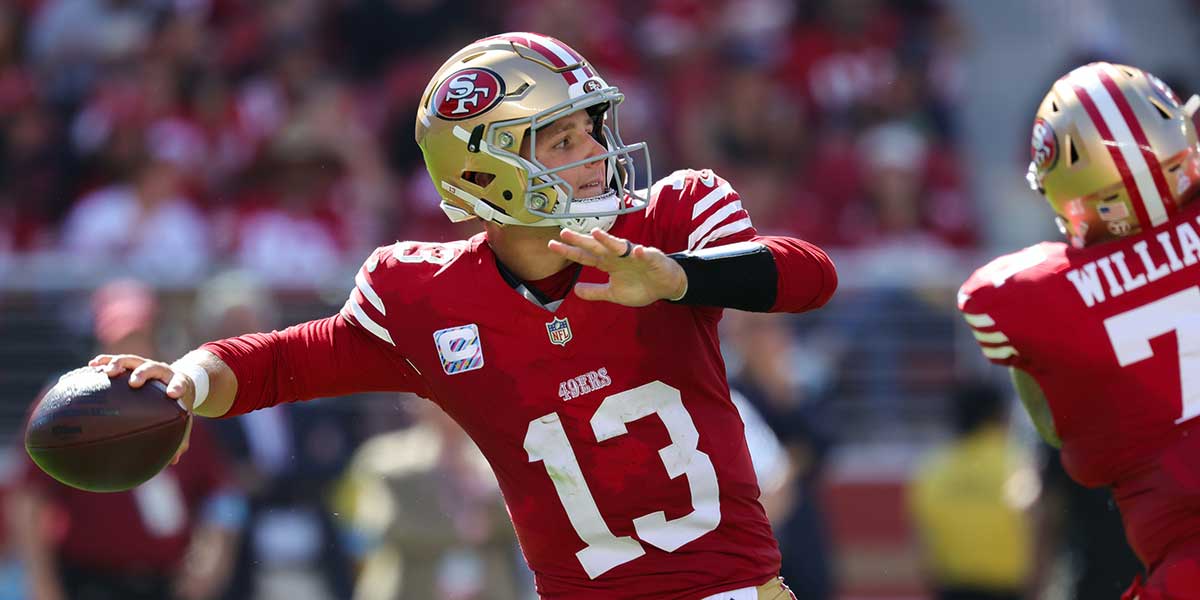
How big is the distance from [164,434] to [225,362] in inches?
8.6

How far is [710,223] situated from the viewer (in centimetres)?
335

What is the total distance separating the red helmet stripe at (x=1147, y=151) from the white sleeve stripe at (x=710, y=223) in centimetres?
100

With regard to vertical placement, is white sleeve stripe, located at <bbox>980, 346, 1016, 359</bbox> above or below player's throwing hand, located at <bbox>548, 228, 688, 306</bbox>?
below

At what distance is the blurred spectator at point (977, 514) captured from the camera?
7211mm

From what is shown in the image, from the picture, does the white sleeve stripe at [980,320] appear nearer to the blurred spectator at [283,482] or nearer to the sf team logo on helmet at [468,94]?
the sf team logo on helmet at [468,94]

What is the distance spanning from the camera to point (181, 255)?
8250 millimetres

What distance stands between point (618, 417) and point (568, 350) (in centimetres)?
18

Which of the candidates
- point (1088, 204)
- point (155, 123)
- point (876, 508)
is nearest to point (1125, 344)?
point (1088, 204)

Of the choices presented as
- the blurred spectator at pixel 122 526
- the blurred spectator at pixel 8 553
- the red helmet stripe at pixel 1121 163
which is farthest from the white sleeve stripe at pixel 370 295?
the blurred spectator at pixel 8 553

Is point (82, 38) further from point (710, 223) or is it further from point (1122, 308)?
point (1122, 308)

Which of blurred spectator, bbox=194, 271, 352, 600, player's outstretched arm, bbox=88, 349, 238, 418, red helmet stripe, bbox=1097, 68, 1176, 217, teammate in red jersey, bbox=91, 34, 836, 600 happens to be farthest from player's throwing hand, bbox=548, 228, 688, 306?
blurred spectator, bbox=194, 271, 352, 600

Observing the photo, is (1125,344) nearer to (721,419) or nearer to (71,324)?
(721,419)

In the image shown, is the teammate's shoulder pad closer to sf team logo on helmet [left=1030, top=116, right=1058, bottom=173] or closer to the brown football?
sf team logo on helmet [left=1030, top=116, right=1058, bottom=173]

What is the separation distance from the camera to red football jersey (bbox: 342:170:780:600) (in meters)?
3.32
